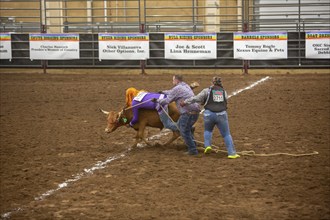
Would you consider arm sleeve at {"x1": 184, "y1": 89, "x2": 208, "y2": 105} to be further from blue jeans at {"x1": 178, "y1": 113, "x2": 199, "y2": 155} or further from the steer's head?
the steer's head

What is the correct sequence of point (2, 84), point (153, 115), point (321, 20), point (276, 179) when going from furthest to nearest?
point (321, 20)
point (2, 84)
point (153, 115)
point (276, 179)

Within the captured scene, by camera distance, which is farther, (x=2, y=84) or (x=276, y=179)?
(x=2, y=84)

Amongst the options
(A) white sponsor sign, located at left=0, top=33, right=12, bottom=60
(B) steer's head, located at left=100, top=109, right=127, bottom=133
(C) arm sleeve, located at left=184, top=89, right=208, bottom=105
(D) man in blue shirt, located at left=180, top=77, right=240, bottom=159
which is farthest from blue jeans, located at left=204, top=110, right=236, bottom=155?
(A) white sponsor sign, located at left=0, top=33, right=12, bottom=60

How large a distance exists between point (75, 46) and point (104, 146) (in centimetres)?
1347

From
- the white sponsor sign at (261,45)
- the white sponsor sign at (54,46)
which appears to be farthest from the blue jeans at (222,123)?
the white sponsor sign at (54,46)

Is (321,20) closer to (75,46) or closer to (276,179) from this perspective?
(75,46)

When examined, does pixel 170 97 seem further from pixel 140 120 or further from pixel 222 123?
pixel 222 123

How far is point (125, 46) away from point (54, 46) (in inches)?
103

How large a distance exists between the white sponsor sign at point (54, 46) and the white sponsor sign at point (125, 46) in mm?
1026

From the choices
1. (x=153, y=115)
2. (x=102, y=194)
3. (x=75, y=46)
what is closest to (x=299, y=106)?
(x=153, y=115)

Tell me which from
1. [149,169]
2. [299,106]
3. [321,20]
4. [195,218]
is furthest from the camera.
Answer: [321,20]

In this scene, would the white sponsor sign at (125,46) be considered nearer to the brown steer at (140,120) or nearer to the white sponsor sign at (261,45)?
the white sponsor sign at (261,45)

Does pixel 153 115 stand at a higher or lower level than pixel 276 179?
higher

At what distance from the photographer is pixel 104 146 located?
10.8 m
